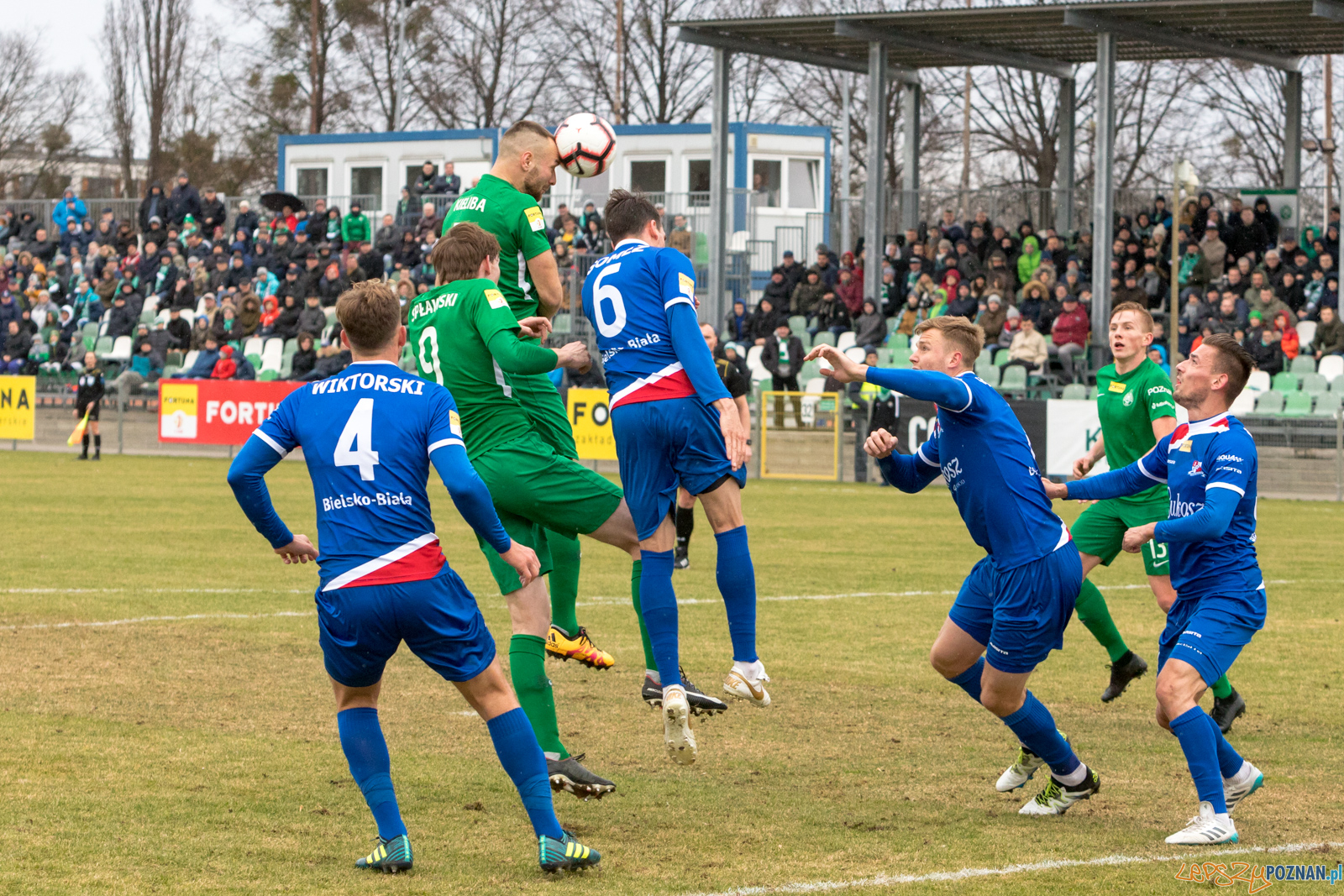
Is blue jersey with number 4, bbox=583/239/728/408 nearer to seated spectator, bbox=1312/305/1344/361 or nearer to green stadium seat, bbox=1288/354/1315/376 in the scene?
green stadium seat, bbox=1288/354/1315/376

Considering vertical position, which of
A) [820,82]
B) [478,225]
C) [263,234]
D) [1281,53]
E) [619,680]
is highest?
[820,82]

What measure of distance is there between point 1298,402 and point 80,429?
20.4 meters

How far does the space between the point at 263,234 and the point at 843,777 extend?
1308 inches

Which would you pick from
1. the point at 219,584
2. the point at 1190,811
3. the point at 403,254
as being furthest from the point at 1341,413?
the point at 403,254

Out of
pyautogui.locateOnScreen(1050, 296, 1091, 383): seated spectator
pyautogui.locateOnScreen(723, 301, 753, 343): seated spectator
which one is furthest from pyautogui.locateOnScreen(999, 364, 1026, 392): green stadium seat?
pyautogui.locateOnScreen(723, 301, 753, 343): seated spectator

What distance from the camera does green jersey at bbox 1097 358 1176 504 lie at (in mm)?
8883

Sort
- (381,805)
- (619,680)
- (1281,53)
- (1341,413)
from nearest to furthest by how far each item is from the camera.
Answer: (381,805), (619,680), (1341,413), (1281,53)

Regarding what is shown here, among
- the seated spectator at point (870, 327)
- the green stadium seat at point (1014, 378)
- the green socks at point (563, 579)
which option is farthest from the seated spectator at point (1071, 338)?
the green socks at point (563, 579)

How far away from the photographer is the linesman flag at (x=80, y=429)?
28.7 metres

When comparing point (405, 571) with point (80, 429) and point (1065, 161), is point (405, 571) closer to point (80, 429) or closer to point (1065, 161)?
point (80, 429)

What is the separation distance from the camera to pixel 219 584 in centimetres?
1277

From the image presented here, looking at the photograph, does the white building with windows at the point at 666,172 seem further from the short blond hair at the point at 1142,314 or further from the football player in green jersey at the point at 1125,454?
the short blond hair at the point at 1142,314

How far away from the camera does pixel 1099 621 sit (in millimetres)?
8555

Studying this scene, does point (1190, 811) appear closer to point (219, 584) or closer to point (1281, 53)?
point (219, 584)
